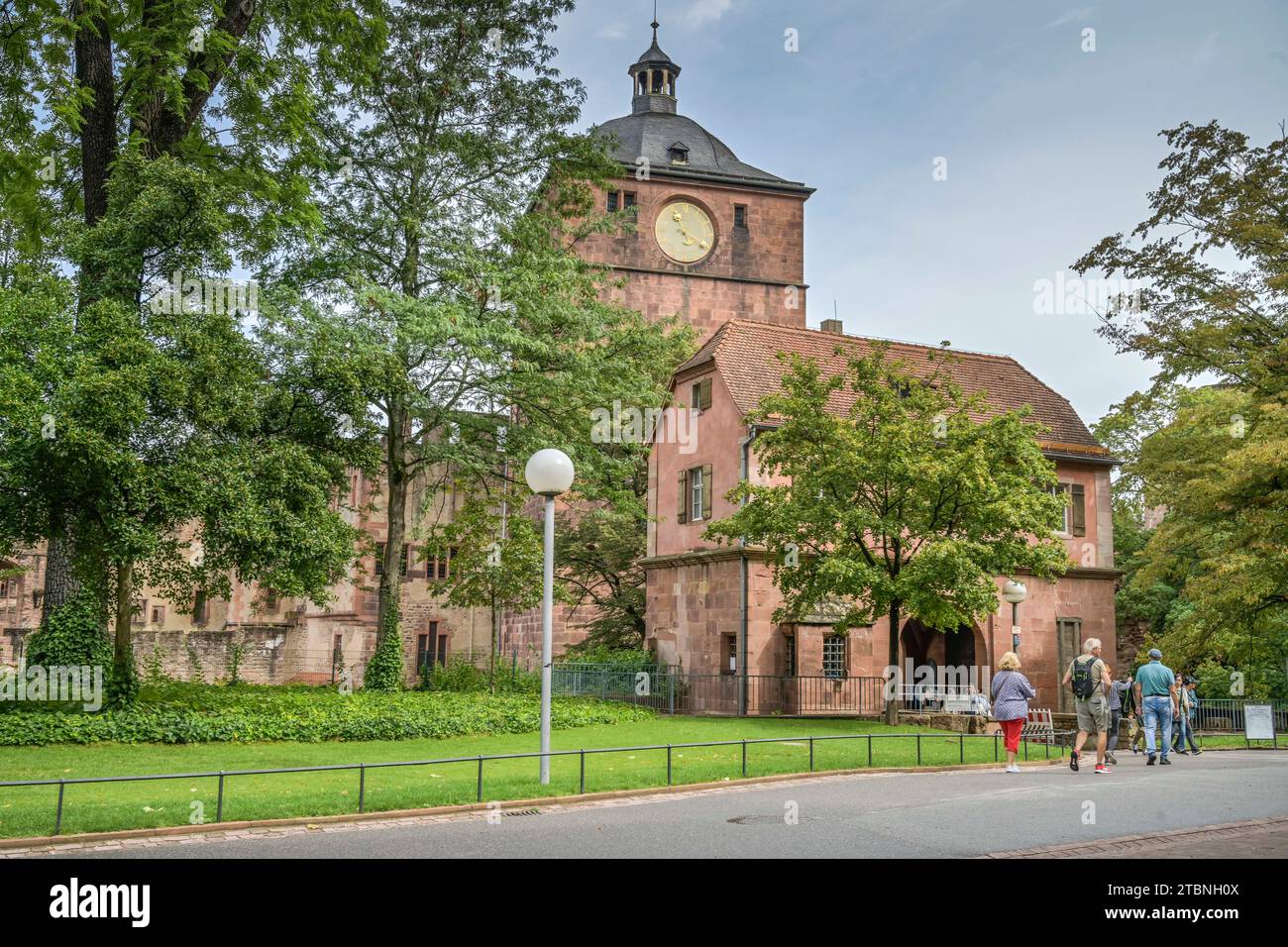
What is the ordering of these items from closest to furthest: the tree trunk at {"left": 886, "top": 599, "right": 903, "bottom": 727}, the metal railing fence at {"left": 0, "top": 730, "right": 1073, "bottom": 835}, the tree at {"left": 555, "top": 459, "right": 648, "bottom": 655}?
the metal railing fence at {"left": 0, "top": 730, "right": 1073, "bottom": 835}, the tree trunk at {"left": 886, "top": 599, "right": 903, "bottom": 727}, the tree at {"left": 555, "top": 459, "right": 648, "bottom": 655}

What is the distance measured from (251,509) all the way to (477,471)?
987 cm

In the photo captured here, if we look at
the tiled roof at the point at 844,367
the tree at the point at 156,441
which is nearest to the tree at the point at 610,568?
the tiled roof at the point at 844,367

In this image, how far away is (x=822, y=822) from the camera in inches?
444

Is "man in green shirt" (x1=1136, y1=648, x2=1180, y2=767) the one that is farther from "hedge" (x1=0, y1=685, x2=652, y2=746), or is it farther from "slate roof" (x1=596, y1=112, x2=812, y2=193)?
"slate roof" (x1=596, y1=112, x2=812, y2=193)

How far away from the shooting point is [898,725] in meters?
25.6

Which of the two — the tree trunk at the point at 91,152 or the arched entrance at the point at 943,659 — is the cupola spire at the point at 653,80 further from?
the tree trunk at the point at 91,152

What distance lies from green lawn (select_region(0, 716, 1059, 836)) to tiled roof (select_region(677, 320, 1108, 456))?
11.2m

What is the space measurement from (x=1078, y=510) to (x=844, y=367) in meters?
9.01

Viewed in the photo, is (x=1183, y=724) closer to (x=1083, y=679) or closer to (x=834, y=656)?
(x=1083, y=679)

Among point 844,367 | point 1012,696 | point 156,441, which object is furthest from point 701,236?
point 1012,696

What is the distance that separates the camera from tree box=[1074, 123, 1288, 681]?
79.3 feet

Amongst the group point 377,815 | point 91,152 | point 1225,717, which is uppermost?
point 91,152

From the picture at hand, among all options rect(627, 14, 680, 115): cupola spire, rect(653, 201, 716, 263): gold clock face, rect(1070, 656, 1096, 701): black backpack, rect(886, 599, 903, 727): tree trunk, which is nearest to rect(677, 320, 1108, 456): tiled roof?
rect(886, 599, 903, 727): tree trunk

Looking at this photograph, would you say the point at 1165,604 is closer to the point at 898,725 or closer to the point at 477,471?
the point at 898,725
